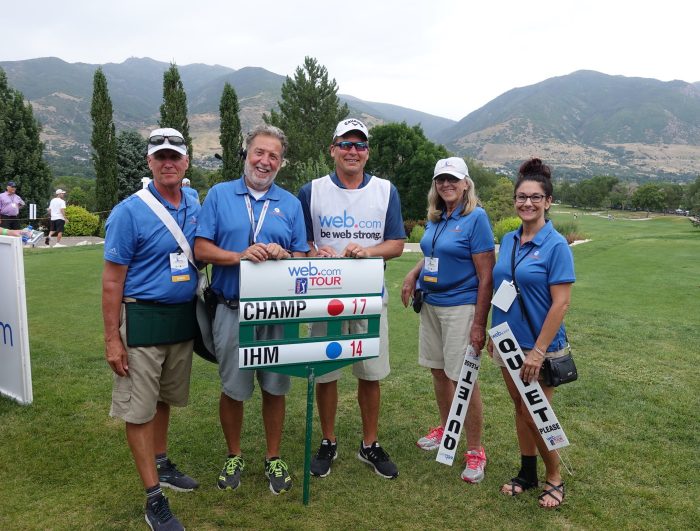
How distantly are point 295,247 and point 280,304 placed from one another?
20.5 inches

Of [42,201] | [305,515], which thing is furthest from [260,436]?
[42,201]

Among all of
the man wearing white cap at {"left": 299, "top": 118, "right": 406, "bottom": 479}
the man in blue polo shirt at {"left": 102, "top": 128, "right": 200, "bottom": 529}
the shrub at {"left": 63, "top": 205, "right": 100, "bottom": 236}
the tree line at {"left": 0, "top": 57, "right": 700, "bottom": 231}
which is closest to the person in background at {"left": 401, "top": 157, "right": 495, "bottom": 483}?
the man wearing white cap at {"left": 299, "top": 118, "right": 406, "bottom": 479}

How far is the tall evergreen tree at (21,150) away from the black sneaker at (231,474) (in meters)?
31.4

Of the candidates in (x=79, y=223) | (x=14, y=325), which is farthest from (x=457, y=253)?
(x=79, y=223)

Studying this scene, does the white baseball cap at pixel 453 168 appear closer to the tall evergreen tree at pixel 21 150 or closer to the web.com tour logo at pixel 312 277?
the web.com tour logo at pixel 312 277

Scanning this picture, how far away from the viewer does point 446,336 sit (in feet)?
13.5

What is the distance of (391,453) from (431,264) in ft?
5.24

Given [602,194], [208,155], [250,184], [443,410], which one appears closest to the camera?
[250,184]

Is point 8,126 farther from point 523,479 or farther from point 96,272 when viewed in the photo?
point 523,479

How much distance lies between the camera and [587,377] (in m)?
6.18

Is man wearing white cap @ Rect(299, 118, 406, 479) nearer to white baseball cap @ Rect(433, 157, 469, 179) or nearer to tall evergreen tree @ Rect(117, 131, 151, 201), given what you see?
white baseball cap @ Rect(433, 157, 469, 179)

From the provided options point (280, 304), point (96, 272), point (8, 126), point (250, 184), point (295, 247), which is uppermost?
point (8, 126)

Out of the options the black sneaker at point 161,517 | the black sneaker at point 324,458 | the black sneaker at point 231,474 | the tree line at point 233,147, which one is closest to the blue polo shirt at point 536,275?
the black sneaker at point 324,458

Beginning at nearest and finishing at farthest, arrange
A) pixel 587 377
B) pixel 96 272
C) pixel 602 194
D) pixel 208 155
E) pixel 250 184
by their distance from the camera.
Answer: pixel 250 184
pixel 587 377
pixel 96 272
pixel 602 194
pixel 208 155
